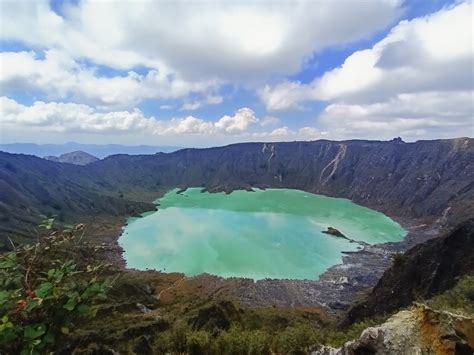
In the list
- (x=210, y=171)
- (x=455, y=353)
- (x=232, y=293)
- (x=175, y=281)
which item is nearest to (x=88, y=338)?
(x=455, y=353)

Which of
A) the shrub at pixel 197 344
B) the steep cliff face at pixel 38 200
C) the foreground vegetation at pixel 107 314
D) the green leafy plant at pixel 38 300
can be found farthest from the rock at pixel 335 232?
the green leafy plant at pixel 38 300

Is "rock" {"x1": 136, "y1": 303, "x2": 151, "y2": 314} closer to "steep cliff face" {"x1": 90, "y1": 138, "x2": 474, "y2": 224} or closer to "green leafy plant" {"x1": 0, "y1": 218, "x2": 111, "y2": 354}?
"green leafy plant" {"x1": 0, "y1": 218, "x2": 111, "y2": 354}

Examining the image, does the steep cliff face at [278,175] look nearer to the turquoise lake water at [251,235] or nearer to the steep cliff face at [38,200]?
the steep cliff face at [38,200]

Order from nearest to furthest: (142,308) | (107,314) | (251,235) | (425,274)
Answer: (425,274)
(107,314)
(142,308)
(251,235)

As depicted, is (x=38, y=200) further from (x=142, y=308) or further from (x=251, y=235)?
(x=142, y=308)

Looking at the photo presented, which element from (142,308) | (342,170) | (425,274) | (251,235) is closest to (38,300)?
(425,274)

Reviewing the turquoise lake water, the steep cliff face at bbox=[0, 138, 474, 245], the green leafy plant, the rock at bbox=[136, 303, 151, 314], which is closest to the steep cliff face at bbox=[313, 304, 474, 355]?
the green leafy plant
